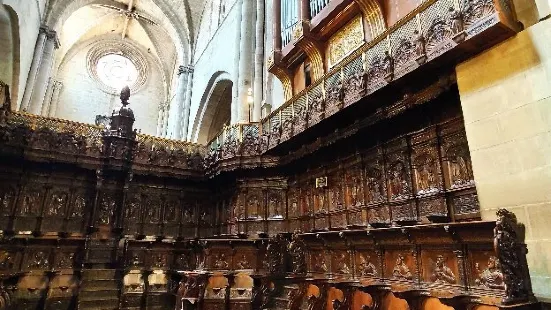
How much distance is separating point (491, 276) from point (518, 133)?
79.1 inches

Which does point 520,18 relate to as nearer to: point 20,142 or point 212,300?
point 212,300

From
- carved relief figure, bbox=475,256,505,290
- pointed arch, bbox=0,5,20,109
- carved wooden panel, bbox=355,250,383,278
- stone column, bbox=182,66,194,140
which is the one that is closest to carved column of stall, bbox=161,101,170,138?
stone column, bbox=182,66,194,140

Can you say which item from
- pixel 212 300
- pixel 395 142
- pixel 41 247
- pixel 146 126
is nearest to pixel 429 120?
pixel 395 142

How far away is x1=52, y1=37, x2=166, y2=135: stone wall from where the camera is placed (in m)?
27.1

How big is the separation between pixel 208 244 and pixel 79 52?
26.4m

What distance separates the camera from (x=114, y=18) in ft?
91.4

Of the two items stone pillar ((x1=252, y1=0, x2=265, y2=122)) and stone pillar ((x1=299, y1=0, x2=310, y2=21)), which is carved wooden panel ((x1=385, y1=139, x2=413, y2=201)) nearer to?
stone pillar ((x1=299, y1=0, x2=310, y2=21))

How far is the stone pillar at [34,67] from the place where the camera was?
640 inches

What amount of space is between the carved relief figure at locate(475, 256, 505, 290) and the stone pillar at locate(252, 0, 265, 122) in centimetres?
1079

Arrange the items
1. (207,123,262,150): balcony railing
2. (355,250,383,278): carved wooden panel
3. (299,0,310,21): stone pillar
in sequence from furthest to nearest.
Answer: (207,123,262,150): balcony railing
(299,0,310,21): stone pillar
(355,250,383,278): carved wooden panel

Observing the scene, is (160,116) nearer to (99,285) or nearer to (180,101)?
(180,101)

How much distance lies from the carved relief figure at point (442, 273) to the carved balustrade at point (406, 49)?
329 centimetres

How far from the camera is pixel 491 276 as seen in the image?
4.65 metres

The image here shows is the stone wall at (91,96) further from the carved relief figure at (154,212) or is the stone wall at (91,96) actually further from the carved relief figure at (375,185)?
the carved relief figure at (375,185)
